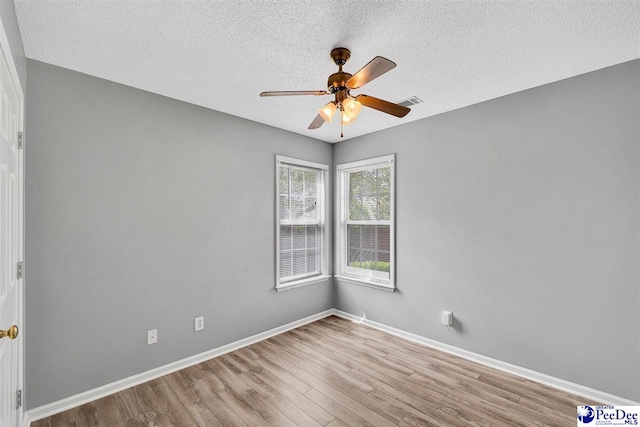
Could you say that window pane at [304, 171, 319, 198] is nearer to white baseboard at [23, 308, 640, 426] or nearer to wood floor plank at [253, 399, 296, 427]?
white baseboard at [23, 308, 640, 426]

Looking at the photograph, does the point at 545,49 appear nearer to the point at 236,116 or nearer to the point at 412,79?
the point at 412,79

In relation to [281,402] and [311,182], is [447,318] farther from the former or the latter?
[311,182]

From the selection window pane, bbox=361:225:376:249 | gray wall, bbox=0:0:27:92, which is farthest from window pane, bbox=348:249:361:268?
gray wall, bbox=0:0:27:92

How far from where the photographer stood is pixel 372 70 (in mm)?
1667

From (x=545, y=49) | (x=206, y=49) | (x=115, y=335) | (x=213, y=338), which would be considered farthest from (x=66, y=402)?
(x=545, y=49)

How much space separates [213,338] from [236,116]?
239cm

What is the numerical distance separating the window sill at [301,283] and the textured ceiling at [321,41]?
2261 mm

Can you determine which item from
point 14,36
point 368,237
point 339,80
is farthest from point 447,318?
point 14,36

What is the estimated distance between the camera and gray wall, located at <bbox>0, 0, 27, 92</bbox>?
1383 mm

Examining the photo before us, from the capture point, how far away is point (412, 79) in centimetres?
244

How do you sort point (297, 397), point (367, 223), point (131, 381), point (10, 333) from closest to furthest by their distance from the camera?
point (10, 333)
point (297, 397)
point (131, 381)
point (367, 223)

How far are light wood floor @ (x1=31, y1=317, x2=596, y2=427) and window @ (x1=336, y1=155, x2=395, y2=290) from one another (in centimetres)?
105

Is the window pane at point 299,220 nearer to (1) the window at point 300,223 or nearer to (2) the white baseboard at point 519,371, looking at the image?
(1) the window at point 300,223

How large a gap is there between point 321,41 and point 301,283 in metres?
2.85
